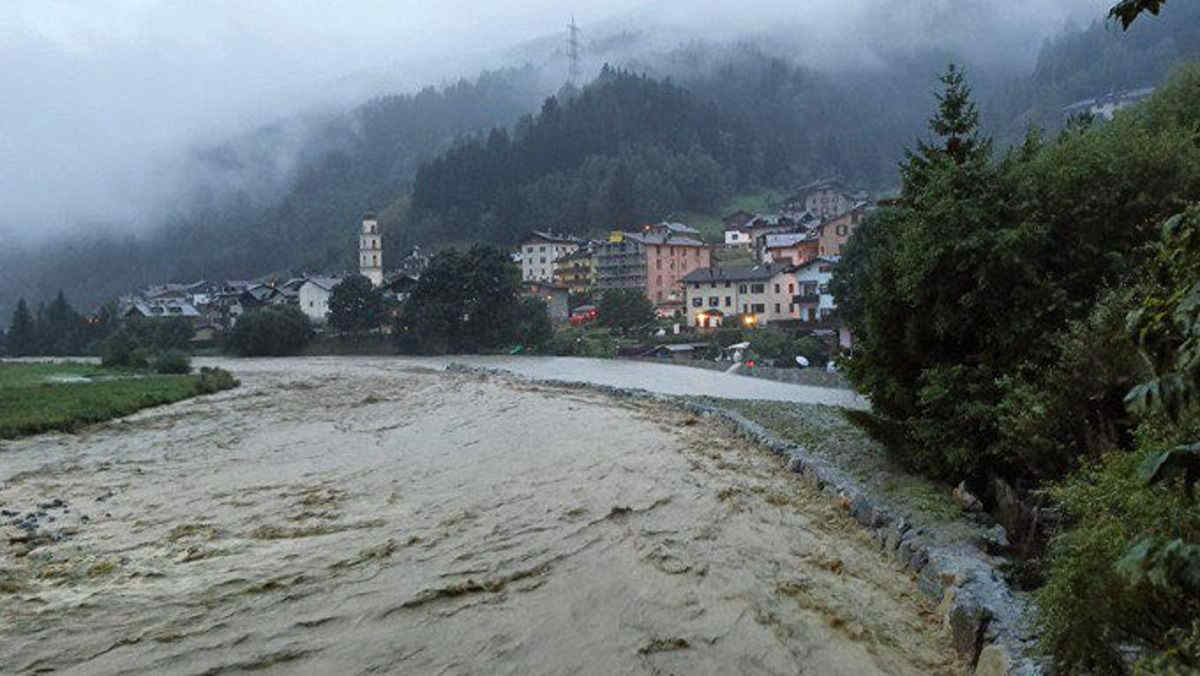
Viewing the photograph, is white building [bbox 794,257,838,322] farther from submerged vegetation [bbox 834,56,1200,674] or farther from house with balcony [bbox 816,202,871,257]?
submerged vegetation [bbox 834,56,1200,674]

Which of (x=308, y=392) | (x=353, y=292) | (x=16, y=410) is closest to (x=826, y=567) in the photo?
(x=16, y=410)

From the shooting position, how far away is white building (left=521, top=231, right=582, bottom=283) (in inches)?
4067

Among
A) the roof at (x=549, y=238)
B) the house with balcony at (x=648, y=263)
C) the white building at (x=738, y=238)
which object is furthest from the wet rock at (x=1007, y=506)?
the white building at (x=738, y=238)

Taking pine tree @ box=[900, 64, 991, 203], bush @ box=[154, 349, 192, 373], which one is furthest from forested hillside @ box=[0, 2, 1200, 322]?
pine tree @ box=[900, 64, 991, 203]

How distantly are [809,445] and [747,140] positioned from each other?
483ft

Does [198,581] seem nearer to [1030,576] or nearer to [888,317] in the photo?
[1030,576]

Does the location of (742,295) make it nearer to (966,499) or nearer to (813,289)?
(813,289)

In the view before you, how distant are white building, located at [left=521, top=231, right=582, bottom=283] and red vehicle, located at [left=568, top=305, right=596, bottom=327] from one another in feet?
52.0

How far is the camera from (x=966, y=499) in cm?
1142

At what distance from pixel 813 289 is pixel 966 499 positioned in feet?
194

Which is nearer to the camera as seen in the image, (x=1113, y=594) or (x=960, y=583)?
(x=1113, y=594)

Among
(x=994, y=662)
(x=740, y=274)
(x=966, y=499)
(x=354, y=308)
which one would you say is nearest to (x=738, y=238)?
(x=740, y=274)

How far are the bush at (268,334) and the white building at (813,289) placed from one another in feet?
161

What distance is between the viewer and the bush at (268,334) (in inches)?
2995
